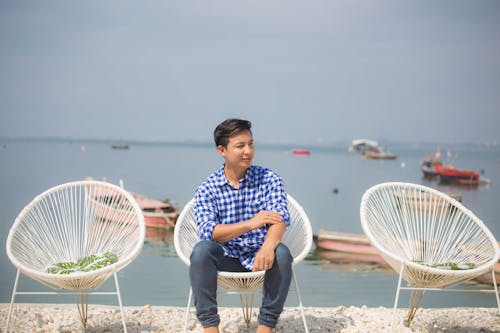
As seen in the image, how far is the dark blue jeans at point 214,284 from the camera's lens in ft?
7.97

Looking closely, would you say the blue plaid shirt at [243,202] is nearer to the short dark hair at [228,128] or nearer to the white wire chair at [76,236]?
the short dark hair at [228,128]

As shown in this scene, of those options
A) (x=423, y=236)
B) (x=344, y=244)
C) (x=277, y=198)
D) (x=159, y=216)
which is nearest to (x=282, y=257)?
(x=277, y=198)

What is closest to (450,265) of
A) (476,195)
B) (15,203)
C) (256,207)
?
(256,207)

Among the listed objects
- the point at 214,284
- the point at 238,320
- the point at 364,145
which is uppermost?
the point at 214,284

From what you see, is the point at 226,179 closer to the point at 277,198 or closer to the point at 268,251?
the point at 277,198

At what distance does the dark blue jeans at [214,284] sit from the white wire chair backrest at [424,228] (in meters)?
0.70

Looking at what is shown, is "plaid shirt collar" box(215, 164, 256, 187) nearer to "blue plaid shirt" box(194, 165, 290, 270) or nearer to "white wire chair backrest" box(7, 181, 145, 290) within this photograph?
"blue plaid shirt" box(194, 165, 290, 270)

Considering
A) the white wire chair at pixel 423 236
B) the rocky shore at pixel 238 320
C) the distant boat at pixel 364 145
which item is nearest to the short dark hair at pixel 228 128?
the white wire chair at pixel 423 236

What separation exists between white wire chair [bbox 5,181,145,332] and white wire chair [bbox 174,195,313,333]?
8.8 inches

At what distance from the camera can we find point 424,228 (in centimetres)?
345

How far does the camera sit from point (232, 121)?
2.65m

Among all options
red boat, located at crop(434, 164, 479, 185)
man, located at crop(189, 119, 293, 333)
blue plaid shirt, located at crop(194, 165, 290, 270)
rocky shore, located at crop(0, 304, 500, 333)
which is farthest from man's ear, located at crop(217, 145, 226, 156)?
red boat, located at crop(434, 164, 479, 185)

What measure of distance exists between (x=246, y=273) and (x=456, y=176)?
3419 cm

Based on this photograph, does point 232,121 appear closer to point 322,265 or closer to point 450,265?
point 450,265
